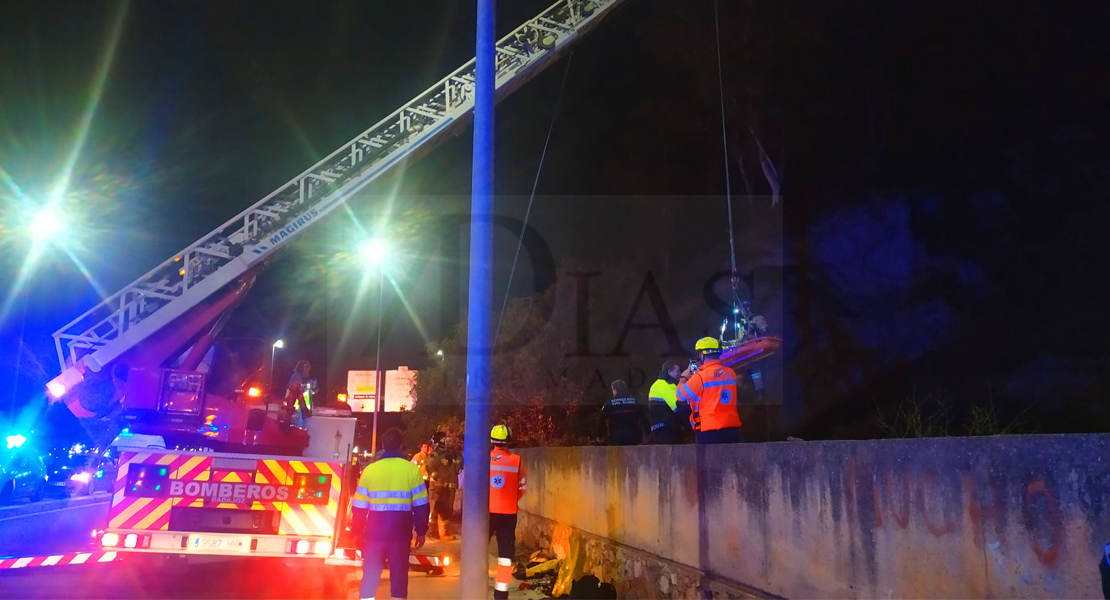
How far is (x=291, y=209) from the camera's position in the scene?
42.3 feet

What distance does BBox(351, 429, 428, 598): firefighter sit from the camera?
6.09m

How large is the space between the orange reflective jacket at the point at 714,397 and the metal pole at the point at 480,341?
7.33ft

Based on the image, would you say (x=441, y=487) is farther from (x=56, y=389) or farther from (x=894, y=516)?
(x=894, y=516)

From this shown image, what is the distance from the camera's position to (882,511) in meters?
4.15

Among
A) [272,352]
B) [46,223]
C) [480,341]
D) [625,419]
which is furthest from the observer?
[46,223]

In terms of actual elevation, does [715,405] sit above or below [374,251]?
below

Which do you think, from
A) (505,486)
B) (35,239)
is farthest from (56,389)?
(35,239)

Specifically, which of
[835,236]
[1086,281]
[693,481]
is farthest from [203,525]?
[835,236]

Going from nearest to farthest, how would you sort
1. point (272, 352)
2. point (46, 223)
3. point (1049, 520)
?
point (1049, 520) < point (272, 352) < point (46, 223)

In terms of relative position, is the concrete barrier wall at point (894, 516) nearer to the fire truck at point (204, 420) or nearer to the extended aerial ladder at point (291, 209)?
the fire truck at point (204, 420)

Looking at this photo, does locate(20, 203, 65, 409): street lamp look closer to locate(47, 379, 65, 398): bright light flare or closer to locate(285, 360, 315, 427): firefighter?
locate(47, 379, 65, 398): bright light flare

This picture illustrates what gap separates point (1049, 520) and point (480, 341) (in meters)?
3.80

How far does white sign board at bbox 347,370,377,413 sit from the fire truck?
986 inches

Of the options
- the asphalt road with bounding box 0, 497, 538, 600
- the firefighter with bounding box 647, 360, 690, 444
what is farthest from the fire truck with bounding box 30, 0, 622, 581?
the firefighter with bounding box 647, 360, 690, 444
